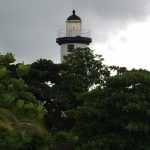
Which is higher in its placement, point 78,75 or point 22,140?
point 78,75

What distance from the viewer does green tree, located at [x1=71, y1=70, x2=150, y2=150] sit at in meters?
42.9

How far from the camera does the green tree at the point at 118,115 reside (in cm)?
4294

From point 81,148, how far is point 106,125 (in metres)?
1.89

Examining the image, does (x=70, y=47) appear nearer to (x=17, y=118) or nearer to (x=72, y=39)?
(x=72, y=39)

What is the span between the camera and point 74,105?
5656cm

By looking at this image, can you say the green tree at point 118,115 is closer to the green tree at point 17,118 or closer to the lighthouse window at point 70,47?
the green tree at point 17,118

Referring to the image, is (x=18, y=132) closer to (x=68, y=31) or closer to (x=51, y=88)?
(x=51, y=88)

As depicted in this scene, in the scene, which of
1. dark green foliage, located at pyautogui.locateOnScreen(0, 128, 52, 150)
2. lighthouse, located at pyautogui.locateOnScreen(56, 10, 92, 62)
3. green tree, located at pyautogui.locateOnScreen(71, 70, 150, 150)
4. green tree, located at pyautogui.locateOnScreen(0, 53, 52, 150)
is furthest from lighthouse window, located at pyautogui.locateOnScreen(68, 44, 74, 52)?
dark green foliage, located at pyautogui.locateOnScreen(0, 128, 52, 150)

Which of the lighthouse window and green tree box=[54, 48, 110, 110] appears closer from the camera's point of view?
green tree box=[54, 48, 110, 110]

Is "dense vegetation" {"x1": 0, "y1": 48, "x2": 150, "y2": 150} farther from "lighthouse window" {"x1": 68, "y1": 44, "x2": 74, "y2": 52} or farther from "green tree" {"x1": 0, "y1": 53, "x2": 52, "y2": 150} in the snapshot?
"lighthouse window" {"x1": 68, "y1": 44, "x2": 74, "y2": 52}

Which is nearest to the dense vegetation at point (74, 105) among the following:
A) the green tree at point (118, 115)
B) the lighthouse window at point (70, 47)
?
the green tree at point (118, 115)

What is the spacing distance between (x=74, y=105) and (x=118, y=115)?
12085 millimetres

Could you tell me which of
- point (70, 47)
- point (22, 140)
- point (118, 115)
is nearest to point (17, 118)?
point (22, 140)

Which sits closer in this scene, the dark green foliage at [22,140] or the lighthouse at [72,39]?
the dark green foliage at [22,140]
